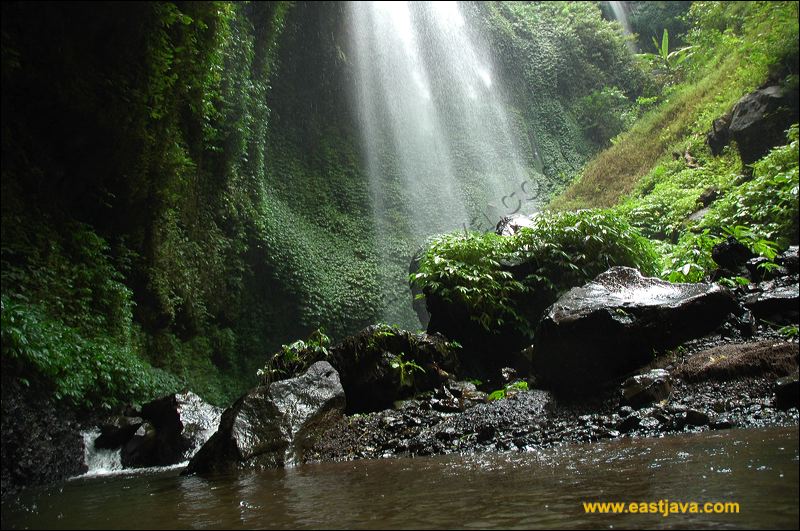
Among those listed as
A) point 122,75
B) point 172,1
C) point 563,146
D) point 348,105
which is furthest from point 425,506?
point 563,146

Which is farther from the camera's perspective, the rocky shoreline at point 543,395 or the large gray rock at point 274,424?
the large gray rock at point 274,424

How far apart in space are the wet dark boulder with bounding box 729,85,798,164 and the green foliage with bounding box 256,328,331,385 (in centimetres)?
971

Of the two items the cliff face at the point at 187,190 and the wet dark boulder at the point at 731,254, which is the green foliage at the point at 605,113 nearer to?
the cliff face at the point at 187,190

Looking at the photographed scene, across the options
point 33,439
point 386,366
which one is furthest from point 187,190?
point 386,366

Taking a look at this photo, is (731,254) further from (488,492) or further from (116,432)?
(116,432)

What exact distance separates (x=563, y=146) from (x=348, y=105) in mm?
10931

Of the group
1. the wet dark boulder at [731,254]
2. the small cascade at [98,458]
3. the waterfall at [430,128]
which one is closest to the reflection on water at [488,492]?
the small cascade at [98,458]

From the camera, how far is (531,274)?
8.05 metres

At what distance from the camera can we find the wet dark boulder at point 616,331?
16.5 feet

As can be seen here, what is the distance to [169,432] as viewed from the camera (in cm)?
690

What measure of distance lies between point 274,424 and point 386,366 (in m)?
1.74

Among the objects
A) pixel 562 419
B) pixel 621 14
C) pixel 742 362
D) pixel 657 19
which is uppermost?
pixel 621 14

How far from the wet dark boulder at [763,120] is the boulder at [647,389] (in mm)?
8317

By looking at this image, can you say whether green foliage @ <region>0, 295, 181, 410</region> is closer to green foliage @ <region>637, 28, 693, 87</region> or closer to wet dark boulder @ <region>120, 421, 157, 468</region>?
wet dark boulder @ <region>120, 421, 157, 468</region>
